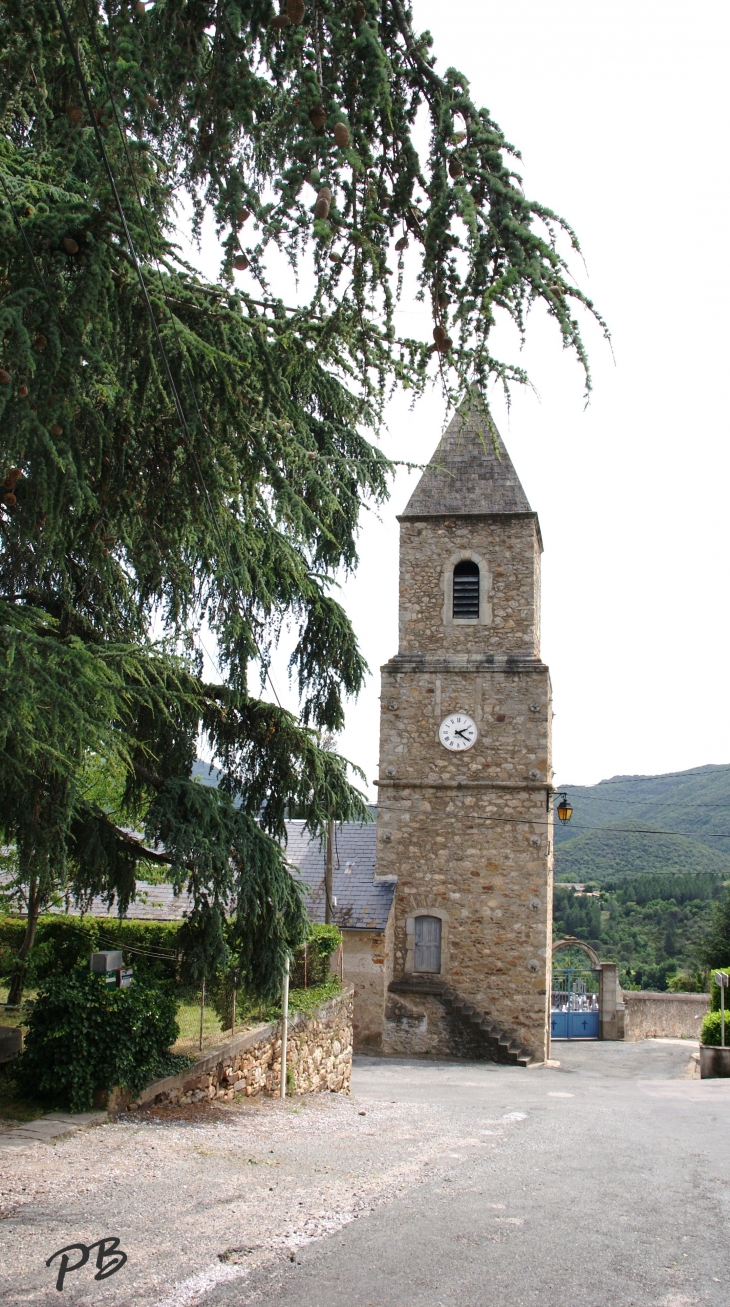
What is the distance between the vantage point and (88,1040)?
6.98 meters

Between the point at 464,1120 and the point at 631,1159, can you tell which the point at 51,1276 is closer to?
the point at 631,1159

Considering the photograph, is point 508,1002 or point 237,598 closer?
point 237,598

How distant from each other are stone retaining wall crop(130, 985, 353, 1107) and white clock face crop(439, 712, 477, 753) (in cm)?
592

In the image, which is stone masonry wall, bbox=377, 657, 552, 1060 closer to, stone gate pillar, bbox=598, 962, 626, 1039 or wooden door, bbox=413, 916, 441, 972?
wooden door, bbox=413, 916, 441, 972

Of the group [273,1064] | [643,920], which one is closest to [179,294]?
[273,1064]

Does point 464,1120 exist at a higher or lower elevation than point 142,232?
lower

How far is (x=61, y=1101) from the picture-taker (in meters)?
6.88

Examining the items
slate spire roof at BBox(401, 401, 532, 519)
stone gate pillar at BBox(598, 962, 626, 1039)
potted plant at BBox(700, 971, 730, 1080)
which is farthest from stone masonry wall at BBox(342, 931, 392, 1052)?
stone gate pillar at BBox(598, 962, 626, 1039)

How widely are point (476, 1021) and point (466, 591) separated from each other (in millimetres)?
7681

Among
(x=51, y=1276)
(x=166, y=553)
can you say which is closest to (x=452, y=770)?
(x=166, y=553)

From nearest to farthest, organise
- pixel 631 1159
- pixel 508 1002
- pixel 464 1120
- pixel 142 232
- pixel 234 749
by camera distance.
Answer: pixel 142 232, pixel 631 1159, pixel 234 749, pixel 464 1120, pixel 508 1002

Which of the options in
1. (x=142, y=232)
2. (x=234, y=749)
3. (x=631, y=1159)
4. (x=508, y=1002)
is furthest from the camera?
(x=508, y=1002)

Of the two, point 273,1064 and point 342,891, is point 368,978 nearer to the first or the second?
point 342,891

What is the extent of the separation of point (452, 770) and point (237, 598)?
11956 millimetres
